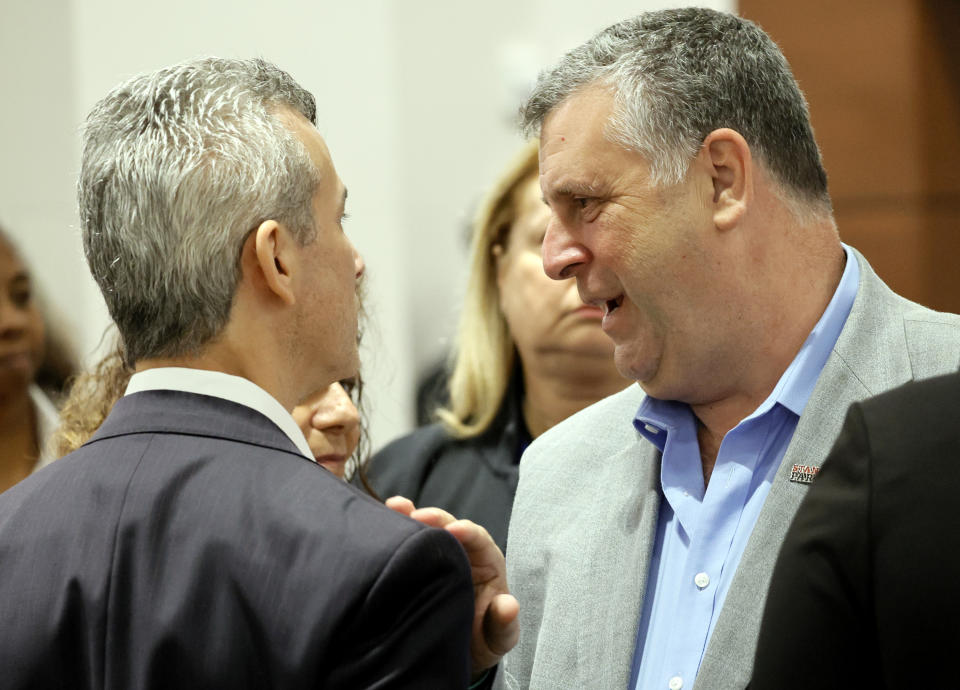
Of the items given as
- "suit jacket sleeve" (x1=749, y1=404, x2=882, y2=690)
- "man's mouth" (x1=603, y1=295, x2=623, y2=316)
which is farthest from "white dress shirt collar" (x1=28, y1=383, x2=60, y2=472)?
"suit jacket sleeve" (x1=749, y1=404, x2=882, y2=690)

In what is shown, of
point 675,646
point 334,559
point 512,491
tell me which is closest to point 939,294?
point 512,491

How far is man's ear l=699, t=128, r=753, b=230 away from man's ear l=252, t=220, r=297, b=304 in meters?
0.78

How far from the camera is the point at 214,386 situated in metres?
1.45

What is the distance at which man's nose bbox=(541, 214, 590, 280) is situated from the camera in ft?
6.71

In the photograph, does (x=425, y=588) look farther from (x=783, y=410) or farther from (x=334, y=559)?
(x=783, y=410)

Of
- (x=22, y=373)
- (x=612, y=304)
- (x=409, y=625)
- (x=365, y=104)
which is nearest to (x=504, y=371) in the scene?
(x=612, y=304)

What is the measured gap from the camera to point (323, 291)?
5.14 ft

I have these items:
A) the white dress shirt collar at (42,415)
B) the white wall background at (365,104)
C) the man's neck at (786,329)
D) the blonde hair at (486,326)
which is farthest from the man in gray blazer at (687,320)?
the white wall background at (365,104)

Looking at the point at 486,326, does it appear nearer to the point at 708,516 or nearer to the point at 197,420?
the point at 708,516

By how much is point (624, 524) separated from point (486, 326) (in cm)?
142

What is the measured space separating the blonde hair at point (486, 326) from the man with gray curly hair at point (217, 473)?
1612 mm

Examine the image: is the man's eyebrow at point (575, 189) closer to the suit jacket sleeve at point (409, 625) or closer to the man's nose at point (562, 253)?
the man's nose at point (562, 253)

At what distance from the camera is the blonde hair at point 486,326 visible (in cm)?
323

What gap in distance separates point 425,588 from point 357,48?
14.9 ft
